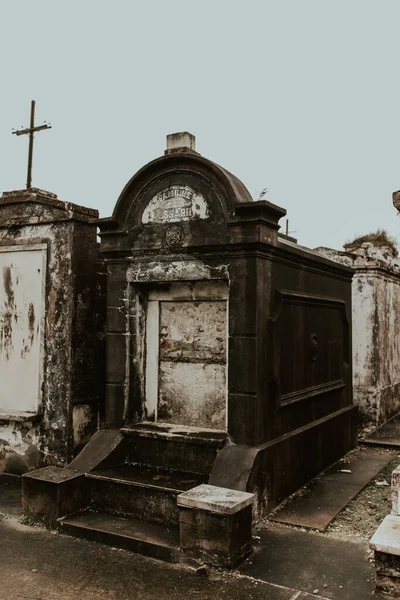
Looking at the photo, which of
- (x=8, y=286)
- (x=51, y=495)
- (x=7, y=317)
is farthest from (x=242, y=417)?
(x=8, y=286)

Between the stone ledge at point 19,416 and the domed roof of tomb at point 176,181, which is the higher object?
the domed roof of tomb at point 176,181

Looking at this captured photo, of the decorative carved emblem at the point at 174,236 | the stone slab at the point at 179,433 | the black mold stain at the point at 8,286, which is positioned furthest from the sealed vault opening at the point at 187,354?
the black mold stain at the point at 8,286

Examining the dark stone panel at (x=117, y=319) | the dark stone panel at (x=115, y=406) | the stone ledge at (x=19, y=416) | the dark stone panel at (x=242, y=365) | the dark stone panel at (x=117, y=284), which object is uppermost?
the dark stone panel at (x=117, y=284)

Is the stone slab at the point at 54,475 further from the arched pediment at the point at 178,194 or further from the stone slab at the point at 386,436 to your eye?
the stone slab at the point at 386,436

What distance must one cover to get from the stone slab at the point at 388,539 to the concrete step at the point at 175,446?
1.72 meters

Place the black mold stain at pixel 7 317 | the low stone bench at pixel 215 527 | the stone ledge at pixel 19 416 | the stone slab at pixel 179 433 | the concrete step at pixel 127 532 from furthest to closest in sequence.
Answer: the black mold stain at pixel 7 317 → the stone ledge at pixel 19 416 → the stone slab at pixel 179 433 → the concrete step at pixel 127 532 → the low stone bench at pixel 215 527

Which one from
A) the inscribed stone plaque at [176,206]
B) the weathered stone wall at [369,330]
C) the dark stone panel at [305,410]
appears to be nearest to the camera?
the inscribed stone plaque at [176,206]

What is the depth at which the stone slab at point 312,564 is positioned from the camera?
12.3 ft

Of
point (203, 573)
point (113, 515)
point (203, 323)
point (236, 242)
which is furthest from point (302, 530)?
point (236, 242)

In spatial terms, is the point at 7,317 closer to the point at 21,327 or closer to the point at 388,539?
the point at 21,327

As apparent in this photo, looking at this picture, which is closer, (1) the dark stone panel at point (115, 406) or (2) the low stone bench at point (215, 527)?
(2) the low stone bench at point (215, 527)

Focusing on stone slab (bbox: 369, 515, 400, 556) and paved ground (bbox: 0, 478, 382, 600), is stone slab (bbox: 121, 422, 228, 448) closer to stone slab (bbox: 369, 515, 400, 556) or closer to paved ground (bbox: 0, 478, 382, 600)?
paved ground (bbox: 0, 478, 382, 600)

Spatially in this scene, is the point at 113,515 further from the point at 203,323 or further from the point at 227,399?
the point at 203,323

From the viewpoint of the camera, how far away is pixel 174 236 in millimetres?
5465
